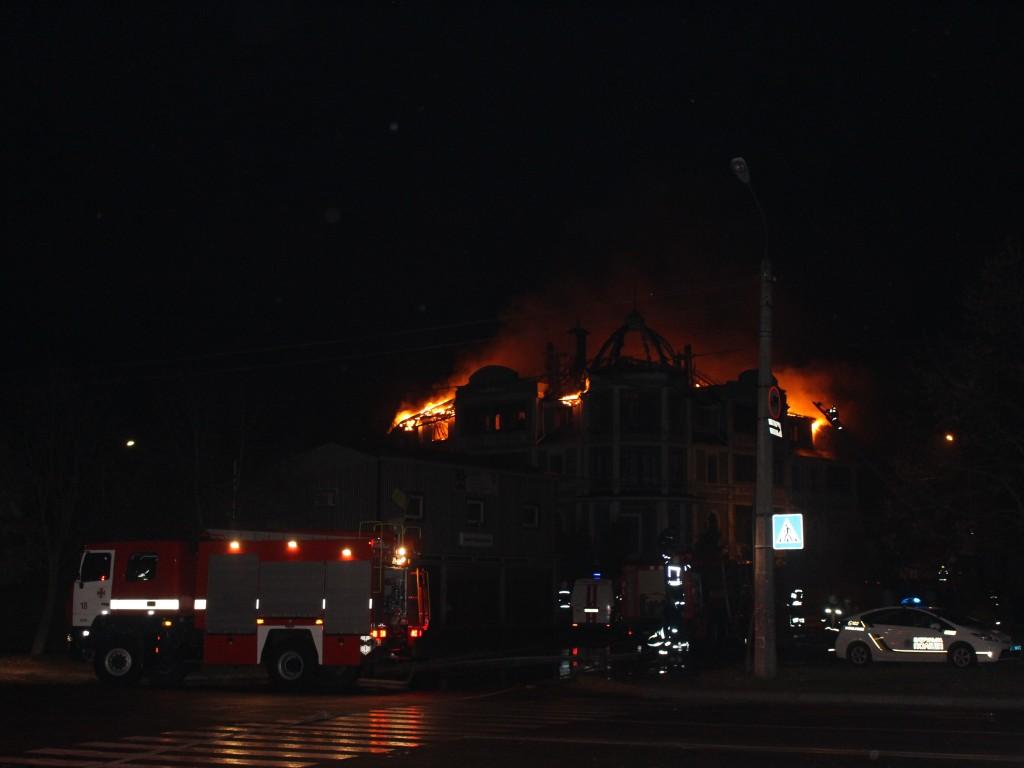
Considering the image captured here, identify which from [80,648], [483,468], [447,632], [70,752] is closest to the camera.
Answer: [70,752]

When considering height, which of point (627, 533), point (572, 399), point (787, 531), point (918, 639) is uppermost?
point (572, 399)

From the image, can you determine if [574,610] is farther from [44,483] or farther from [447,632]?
[44,483]

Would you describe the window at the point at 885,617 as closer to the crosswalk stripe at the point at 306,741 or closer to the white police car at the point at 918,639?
the white police car at the point at 918,639

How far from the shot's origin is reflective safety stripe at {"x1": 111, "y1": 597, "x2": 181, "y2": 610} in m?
24.3

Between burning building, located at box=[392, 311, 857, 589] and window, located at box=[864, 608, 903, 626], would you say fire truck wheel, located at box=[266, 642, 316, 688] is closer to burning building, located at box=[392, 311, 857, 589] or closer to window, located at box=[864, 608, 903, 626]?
window, located at box=[864, 608, 903, 626]

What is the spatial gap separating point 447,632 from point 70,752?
113 ft

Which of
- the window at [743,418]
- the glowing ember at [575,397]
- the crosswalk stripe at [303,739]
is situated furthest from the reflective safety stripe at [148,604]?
the window at [743,418]

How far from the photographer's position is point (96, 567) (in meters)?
25.0

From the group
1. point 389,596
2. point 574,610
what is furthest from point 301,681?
point 574,610

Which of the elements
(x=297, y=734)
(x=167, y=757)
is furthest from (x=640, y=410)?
(x=167, y=757)

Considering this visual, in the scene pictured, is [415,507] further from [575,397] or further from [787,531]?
[787,531]

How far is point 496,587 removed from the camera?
52.3 metres

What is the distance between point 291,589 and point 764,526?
912 centimetres

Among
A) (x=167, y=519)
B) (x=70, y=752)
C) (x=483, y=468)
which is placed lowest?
(x=70, y=752)
